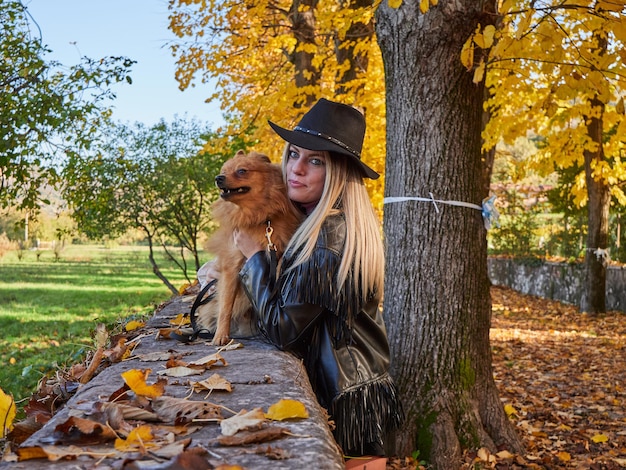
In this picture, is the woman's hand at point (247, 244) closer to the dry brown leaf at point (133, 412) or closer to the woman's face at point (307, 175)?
the woman's face at point (307, 175)

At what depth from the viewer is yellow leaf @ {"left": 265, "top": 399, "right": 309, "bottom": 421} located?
1.87 m

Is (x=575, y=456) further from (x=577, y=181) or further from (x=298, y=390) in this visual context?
(x=577, y=181)

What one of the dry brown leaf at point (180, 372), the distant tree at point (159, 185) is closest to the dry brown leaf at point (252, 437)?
the dry brown leaf at point (180, 372)

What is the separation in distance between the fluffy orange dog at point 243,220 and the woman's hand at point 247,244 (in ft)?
0.10

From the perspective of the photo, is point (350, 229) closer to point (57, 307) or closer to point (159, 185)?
point (159, 185)

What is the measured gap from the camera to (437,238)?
17.3ft

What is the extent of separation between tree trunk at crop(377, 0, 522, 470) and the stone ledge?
2.32 metres

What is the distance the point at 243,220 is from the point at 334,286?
676 millimetres

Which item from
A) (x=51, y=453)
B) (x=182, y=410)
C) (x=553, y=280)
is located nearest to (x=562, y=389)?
(x=182, y=410)

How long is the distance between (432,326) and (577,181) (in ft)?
40.7

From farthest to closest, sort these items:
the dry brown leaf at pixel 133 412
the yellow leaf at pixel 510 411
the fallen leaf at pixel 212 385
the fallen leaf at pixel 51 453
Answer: the yellow leaf at pixel 510 411
the fallen leaf at pixel 212 385
the dry brown leaf at pixel 133 412
the fallen leaf at pixel 51 453

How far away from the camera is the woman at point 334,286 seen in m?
2.92

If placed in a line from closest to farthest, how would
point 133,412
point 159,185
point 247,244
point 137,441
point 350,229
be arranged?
point 137,441
point 133,412
point 350,229
point 247,244
point 159,185

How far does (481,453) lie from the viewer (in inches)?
204
